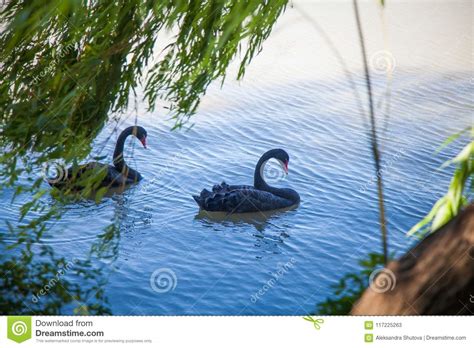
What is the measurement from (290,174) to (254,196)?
17.7 inches

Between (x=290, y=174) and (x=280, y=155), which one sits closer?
(x=280, y=155)

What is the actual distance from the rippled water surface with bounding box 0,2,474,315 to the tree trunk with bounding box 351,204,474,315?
136 centimetres

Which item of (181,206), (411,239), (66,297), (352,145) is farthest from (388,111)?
(66,297)

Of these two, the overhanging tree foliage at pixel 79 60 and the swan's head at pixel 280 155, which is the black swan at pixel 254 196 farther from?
the overhanging tree foliage at pixel 79 60

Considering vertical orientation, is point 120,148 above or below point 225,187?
above

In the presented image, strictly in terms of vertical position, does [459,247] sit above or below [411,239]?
above

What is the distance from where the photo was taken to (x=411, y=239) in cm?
359

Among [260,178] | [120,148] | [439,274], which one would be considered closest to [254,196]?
[260,178]

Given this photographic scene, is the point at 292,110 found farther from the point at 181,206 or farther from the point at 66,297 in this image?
the point at 66,297

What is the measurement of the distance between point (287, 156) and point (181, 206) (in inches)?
28.7
